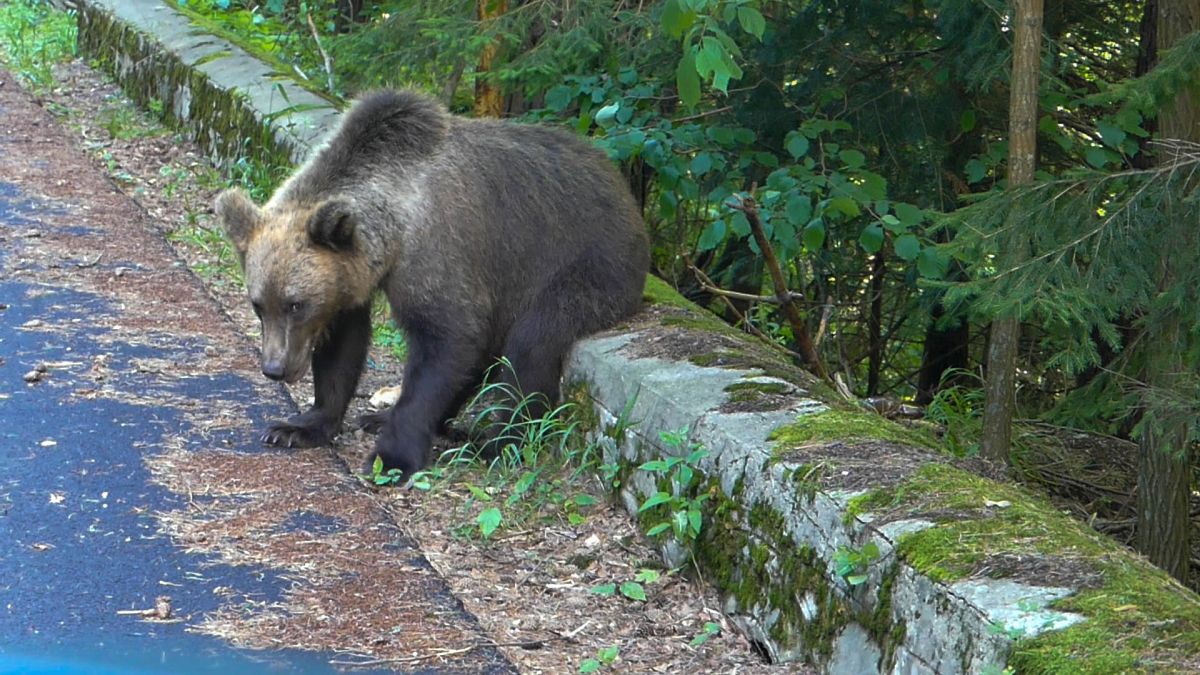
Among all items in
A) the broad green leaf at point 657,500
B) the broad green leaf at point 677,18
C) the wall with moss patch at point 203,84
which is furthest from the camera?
the wall with moss patch at point 203,84

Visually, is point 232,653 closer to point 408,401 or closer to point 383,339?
point 408,401

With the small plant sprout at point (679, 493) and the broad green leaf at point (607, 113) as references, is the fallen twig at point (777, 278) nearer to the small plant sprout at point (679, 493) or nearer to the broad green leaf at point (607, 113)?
the broad green leaf at point (607, 113)

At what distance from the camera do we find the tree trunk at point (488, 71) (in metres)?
9.04

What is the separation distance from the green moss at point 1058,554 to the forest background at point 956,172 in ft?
3.06

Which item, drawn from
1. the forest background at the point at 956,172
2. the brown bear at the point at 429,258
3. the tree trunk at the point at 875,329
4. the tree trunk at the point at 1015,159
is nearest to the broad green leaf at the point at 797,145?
the forest background at the point at 956,172

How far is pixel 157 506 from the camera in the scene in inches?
223

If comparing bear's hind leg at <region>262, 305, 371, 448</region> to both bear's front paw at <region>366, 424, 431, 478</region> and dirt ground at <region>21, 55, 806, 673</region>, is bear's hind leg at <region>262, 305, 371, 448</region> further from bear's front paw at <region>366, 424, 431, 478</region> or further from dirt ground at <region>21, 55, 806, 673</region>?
bear's front paw at <region>366, 424, 431, 478</region>

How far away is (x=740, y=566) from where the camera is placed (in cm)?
498

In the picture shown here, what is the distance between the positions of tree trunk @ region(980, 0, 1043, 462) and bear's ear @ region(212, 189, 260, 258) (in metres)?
3.49

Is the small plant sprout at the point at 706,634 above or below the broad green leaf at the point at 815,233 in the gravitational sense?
below

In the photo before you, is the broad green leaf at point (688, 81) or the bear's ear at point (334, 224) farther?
the bear's ear at point (334, 224)

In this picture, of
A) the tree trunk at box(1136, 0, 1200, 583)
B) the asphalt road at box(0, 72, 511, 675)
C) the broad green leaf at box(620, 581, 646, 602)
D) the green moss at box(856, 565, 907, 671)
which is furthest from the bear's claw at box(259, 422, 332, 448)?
the tree trunk at box(1136, 0, 1200, 583)

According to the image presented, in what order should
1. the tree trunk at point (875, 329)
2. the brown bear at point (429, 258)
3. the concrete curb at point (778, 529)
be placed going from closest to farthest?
the concrete curb at point (778, 529) < the brown bear at point (429, 258) < the tree trunk at point (875, 329)

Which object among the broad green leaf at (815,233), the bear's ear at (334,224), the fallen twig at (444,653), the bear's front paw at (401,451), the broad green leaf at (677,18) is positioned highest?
the broad green leaf at (677,18)
